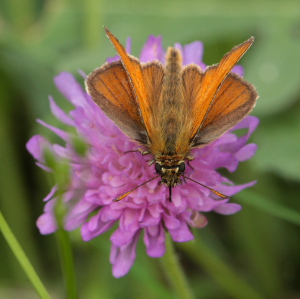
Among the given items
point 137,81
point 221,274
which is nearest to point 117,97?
point 137,81

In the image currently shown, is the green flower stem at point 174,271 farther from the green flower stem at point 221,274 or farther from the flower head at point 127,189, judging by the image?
the green flower stem at point 221,274

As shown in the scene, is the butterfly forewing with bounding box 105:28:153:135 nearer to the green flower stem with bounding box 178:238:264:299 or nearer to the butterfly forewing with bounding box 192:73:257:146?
the butterfly forewing with bounding box 192:73:257:146

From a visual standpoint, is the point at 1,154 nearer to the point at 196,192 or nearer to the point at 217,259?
the point at 217,259

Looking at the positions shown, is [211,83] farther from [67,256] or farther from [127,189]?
[67,256]

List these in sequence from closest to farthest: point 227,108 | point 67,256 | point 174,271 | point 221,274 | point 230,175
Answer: point 67,256, point 227,108, point 174,271, point 221,274, point 230,175

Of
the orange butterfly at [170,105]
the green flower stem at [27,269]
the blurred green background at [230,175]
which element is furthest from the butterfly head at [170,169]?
the blurred green background at [230,175]

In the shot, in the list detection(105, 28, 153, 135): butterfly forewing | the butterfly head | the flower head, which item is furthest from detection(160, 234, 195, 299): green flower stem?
detection(105, 28, 153, 135): butterfly forewing
